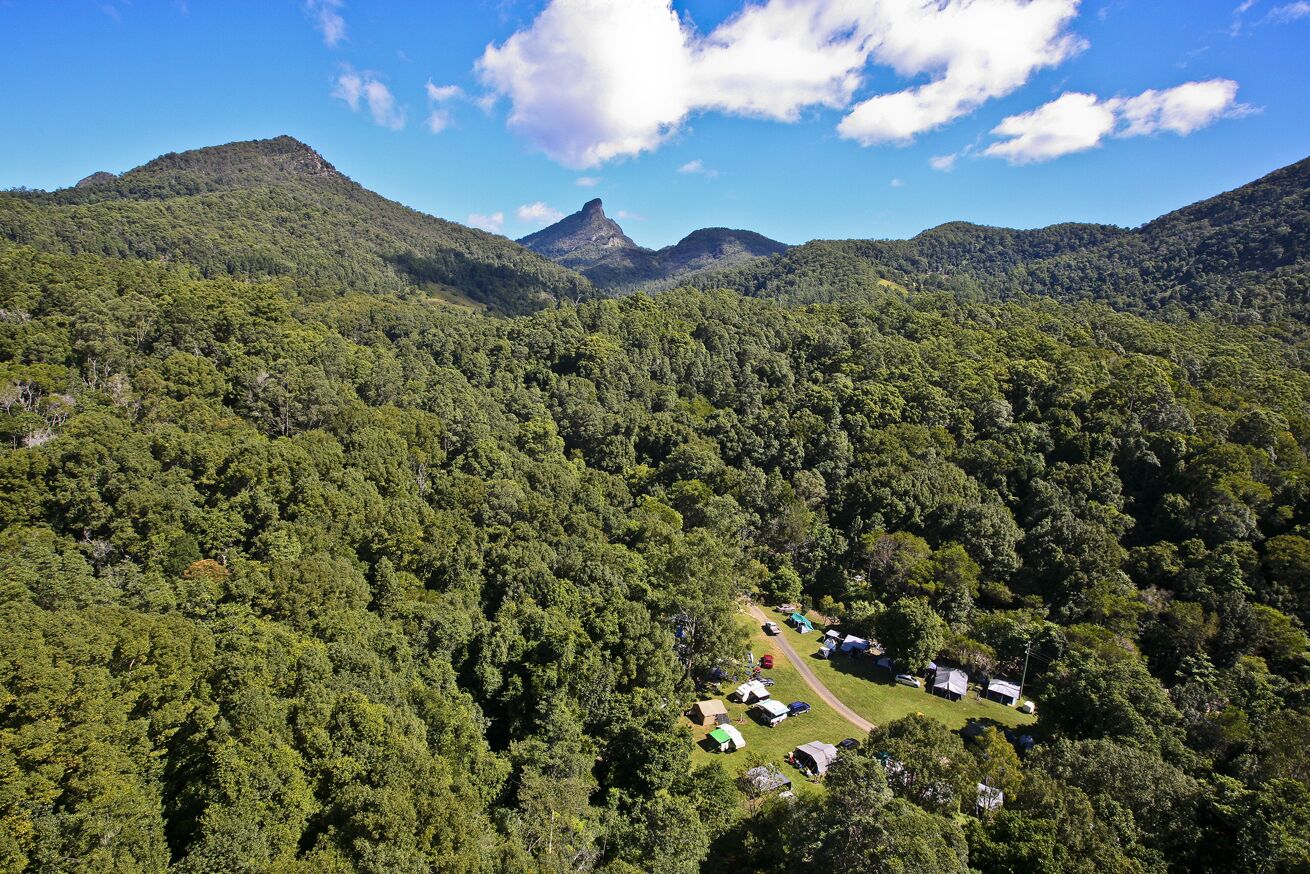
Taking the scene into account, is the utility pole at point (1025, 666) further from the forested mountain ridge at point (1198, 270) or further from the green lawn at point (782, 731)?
the forested mountain ridge at point (1198, 270)

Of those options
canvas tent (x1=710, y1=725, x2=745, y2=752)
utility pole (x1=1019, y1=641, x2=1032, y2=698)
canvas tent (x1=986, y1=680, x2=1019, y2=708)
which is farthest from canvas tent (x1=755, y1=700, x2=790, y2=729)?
utility pole (x1=1019, y1=641, x2=1032, y2=698)

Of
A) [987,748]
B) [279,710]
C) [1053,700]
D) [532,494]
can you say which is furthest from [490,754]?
[1053,700]

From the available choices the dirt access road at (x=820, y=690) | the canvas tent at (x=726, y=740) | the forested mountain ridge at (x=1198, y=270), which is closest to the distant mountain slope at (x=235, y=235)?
the forested mountain ridge at (x=1198, y=270)

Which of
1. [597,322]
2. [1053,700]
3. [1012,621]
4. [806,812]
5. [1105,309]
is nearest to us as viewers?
[806,812]

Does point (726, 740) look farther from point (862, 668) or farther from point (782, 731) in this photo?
point (862, 668)

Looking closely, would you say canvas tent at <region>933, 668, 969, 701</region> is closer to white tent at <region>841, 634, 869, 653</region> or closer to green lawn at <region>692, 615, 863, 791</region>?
Answer: white tent at <region>841, 634, 869, 653</region>

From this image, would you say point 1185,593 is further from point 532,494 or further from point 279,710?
point 279,710
